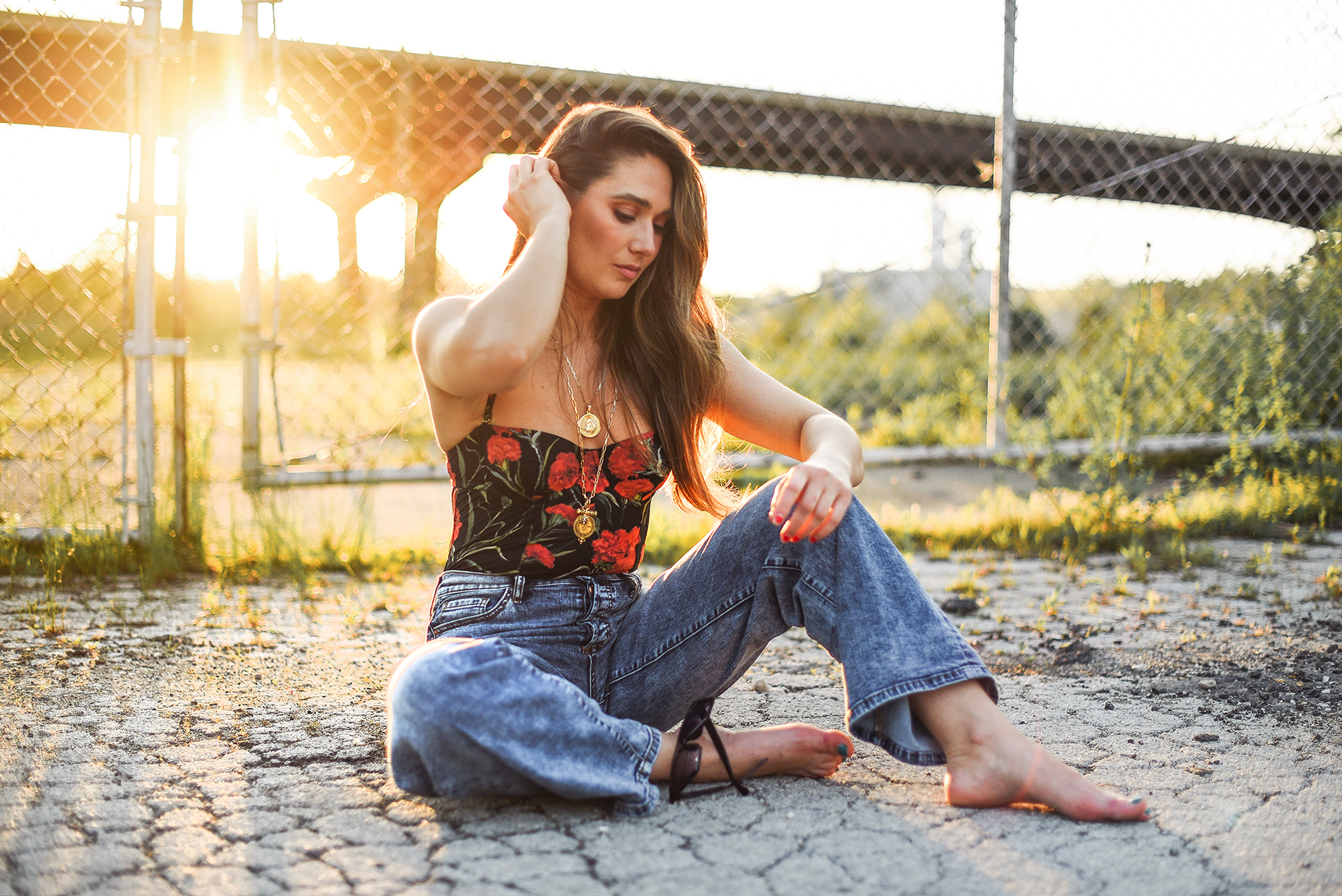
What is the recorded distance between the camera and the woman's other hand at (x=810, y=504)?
5.27 ft

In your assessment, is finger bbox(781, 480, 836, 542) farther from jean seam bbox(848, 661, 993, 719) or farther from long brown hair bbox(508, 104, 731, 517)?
long brown hair bbox(508, 104, 731, 517)

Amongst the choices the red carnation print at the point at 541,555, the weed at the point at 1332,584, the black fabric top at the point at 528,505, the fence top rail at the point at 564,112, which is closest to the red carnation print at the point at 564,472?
the black fabric top at the point at 528,505

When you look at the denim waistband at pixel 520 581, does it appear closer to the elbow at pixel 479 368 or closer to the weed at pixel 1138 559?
the elbow at pixel 479 368

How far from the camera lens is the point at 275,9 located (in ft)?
11.3

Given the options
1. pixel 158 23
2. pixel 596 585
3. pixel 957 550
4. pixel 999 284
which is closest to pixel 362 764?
pixel 596 585

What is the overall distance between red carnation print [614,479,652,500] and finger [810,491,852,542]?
405mm

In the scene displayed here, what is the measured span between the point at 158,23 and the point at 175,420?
127 cm

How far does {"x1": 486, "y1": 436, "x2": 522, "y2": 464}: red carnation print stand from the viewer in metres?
1.80

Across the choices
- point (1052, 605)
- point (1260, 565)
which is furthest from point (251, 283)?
point (1260, 565)

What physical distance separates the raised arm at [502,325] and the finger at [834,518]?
0.57m

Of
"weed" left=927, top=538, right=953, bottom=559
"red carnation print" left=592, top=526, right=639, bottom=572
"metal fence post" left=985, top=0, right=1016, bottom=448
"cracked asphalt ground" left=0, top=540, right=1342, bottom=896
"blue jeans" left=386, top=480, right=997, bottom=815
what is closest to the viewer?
"cracked asphalt ground" left=0, top=540, right=1342, bottom=896

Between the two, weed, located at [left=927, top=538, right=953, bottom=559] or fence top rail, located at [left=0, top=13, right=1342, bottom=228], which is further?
weed, located at [left=927, top=538, right=953, bottom=559]

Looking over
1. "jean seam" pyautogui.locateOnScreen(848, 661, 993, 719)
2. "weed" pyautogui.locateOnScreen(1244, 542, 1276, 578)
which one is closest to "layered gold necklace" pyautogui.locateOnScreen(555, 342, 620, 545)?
"jean seam" pyautogui.locateOnScreen(848, 661, 993, 719)

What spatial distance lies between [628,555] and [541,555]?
18 cm
